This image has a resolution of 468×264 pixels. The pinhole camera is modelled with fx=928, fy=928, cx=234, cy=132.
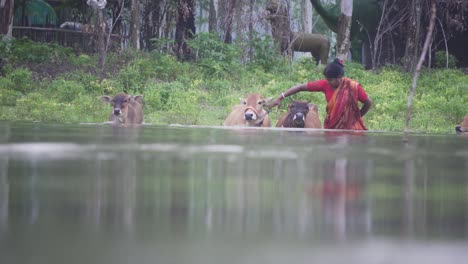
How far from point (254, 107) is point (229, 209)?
12.0 metres

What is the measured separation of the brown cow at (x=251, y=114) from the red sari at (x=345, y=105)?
290cm

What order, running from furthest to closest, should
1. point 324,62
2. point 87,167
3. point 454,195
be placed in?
1. point 324,62
2. point 87,167
3. point 454,195

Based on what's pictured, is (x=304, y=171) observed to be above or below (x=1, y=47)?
below

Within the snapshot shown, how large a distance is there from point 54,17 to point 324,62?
8.70 m

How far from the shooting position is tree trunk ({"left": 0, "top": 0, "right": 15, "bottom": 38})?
23.8 metres

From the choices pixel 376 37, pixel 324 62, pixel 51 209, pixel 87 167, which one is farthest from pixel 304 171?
pixel 324 62

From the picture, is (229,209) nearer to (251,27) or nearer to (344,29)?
(251,27)

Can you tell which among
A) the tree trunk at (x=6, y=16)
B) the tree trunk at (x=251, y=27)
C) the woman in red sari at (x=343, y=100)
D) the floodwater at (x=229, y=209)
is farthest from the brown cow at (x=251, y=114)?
the tree trunk at (x=6, y=16)

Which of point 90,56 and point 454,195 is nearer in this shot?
point 454,195

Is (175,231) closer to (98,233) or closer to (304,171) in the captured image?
(98,233)

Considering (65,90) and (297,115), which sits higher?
(65,90)

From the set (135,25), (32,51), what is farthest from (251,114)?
(135,25)

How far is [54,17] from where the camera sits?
2953 cm

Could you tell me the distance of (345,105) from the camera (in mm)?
11336
